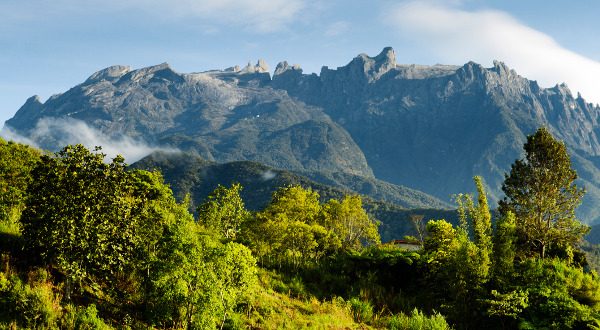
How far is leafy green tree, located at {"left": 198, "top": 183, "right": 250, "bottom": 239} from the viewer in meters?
44.9

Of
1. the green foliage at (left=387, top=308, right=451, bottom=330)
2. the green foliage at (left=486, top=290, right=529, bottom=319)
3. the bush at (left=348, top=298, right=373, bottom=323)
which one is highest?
the green foliage at (left=486, top=290, right=529, bottom=319)

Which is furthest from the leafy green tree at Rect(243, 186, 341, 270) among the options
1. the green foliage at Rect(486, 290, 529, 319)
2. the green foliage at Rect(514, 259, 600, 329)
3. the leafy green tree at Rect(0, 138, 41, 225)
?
the leafy green tree at Rect(0, 138, 41, 225)

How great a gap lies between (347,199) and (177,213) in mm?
24766

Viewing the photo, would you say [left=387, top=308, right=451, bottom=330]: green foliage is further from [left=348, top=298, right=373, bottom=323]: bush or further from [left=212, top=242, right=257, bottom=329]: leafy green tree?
[left=212, top=242, right=257, bottom=329]: leafy green tree

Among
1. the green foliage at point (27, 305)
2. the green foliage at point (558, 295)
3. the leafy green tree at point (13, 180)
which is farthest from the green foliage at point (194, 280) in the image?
the green foliage at point (558, 295)

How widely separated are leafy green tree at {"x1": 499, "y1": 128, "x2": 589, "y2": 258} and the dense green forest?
0.10 m

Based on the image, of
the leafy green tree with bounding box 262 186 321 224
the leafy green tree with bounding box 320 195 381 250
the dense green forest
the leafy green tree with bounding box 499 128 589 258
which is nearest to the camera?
the dense green forest

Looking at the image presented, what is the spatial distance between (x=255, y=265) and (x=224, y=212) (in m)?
25.6

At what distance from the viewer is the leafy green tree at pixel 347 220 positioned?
46.2m

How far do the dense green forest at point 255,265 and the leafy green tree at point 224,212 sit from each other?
7258mm

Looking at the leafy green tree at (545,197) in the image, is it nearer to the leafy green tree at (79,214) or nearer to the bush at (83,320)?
the leafy green tree at (79,214)

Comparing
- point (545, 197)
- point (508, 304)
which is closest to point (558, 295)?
point (508, 304)

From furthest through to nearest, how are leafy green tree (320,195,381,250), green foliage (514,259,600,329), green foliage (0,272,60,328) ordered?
leafy green tree (320,195,381,250)
green foliage (514,259,600,329)
green foliage (0,272,60,328)

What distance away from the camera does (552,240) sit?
36.1m
